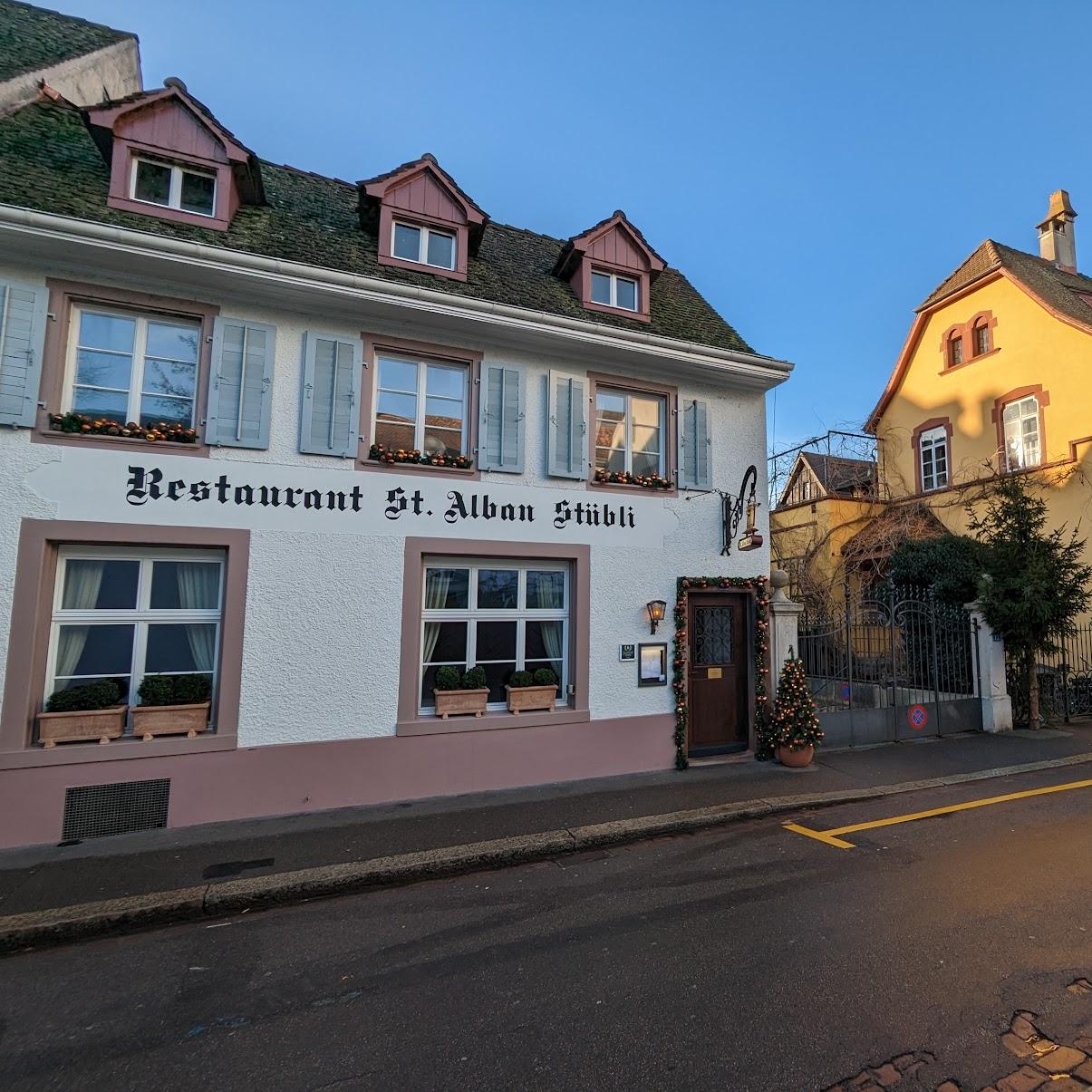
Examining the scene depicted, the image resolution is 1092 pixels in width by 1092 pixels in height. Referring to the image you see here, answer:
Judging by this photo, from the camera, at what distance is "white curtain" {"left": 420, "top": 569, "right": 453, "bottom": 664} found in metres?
7.74

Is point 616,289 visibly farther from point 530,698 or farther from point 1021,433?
point 1021,433

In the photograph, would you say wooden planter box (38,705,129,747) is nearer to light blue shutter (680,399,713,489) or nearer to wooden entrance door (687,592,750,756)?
wooden entrance door (687,592,750,756)

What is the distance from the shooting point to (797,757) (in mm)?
8688

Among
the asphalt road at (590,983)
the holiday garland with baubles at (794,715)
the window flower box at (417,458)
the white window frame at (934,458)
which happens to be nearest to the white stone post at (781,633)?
the holiday garland with baubles at (794,715)

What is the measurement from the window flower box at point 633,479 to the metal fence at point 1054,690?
26.8 ft

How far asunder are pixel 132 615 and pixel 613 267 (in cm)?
789

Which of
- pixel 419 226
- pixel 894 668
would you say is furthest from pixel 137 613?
pixel 894 668

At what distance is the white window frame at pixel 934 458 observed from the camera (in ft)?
64.2

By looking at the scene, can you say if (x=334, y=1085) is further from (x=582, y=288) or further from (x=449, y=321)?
(x=582, y=288)

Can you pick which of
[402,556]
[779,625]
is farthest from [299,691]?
[779,625]

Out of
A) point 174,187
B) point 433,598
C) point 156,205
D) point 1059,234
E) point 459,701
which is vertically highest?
point 1059,234

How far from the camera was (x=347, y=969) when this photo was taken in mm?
3941

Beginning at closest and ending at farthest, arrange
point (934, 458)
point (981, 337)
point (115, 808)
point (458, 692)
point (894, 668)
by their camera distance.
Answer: point (115, 808) → point (458, 692) → point (894, 668) → point (981, 337) → point (934, 458)

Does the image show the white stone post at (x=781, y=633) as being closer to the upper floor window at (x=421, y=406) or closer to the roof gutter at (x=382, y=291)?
the roof gutter at (x=382, y=291)
